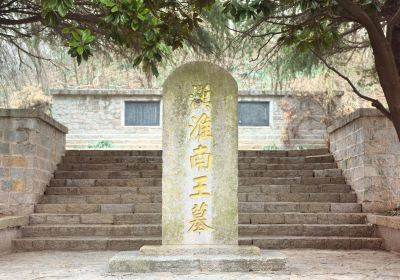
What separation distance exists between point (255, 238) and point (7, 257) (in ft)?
10.6

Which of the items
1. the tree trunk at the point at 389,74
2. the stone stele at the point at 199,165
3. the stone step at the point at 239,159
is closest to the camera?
the tree trunk at the point at 389,74

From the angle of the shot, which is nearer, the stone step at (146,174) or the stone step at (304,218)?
the stone step at (304,218)

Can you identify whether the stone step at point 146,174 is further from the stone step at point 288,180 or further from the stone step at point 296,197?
the stone step at point 296,197

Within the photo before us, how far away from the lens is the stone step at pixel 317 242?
24.8 feet

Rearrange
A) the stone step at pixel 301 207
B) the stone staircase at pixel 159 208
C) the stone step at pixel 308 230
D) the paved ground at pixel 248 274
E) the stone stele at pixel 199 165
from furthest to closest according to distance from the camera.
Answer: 1. the stone step at pixel 301 207
2. the stone step at pixel 308 230
3. the stone staircase at pixel 159 208
4. the stone stele at pixel 199 165
5. the paved ground at pixel 248 274

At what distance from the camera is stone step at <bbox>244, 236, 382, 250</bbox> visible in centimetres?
755

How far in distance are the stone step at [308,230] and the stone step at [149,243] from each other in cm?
27

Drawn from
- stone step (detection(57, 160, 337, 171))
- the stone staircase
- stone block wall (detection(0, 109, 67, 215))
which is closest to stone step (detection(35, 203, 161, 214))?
the stone staircase

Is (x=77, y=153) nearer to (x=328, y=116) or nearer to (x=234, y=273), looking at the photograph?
(x=234, y=273)

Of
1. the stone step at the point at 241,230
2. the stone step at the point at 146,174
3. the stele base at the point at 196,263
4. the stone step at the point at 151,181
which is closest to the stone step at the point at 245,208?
the stone step at the point at 241,230

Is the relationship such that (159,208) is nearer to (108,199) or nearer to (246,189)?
(108,199)

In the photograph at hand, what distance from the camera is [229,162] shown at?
19.5 feet

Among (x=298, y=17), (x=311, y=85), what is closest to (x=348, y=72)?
(x=311, y=85)

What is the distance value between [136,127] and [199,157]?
11952 mm
